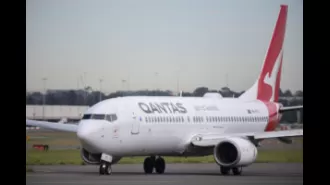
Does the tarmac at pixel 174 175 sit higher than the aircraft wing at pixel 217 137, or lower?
lower

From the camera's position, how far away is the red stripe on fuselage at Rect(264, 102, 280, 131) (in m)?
29.8

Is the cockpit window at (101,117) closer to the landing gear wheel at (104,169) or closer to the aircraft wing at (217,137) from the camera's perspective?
the landing gear wheel at (104,169)

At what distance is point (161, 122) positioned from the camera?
2575 centimetres

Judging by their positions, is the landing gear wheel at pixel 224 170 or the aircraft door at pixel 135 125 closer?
the aircraft door at pixel 135 125

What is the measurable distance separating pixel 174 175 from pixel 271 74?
6.94m

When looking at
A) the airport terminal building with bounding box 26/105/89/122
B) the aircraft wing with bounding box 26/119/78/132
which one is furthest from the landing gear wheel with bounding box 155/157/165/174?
the airport terminal building with bounding box 26/105/89/122

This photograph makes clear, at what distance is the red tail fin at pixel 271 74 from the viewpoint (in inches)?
1171

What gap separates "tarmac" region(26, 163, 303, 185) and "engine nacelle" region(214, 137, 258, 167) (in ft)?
1.30

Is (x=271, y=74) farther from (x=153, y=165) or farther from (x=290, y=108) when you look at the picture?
(x=153, y=165)

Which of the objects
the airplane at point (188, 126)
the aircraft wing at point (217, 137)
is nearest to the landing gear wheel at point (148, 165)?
the airplane at point (188, 126)

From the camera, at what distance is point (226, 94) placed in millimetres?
28969

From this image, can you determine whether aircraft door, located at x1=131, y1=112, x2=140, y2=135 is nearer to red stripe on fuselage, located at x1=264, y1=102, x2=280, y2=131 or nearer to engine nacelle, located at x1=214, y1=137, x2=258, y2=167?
engine nacelle, located at x1=214, y1=137, x2=258, y2=167
